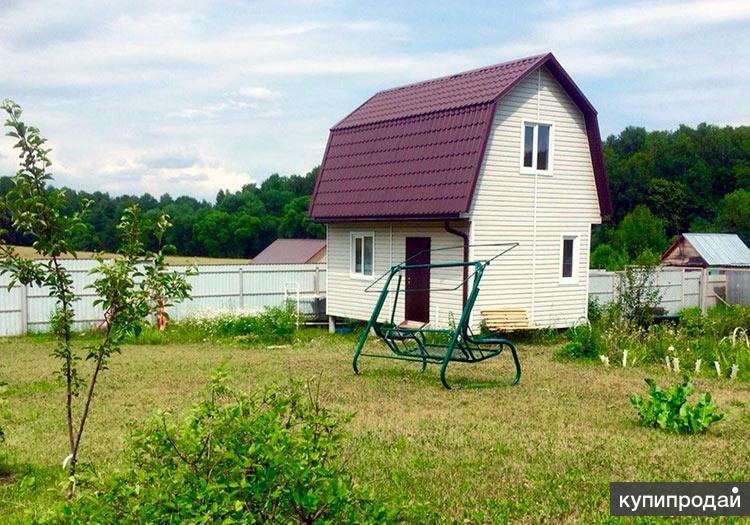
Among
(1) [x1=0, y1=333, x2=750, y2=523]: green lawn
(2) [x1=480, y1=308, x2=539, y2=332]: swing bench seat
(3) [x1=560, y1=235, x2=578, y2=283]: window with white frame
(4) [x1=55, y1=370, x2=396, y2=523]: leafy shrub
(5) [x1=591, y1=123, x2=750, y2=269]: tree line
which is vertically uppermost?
(5) [x1=591, y1=123, x2=750, y2=269]: tree line

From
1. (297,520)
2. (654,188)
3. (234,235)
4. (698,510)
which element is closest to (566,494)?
(698,510)

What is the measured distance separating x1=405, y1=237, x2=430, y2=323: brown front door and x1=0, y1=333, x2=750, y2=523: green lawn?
12.5ft

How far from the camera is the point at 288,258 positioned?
39.8m

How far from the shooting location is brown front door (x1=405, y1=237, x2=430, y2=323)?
18578mm

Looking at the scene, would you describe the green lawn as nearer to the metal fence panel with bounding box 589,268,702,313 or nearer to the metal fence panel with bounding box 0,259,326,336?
the metal fence panel with bounding box 0,259,326,336

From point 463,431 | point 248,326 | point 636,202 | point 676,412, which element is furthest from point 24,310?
point 636,202

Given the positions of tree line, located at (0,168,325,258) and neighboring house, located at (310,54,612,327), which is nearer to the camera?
neighboring house, located at (310,54,612,327)

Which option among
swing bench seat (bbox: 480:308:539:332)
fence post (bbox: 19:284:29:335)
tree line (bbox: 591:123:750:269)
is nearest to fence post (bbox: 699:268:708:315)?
swing bench seat (bbox: 480:308:539:332)

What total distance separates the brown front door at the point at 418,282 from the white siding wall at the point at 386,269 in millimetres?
157

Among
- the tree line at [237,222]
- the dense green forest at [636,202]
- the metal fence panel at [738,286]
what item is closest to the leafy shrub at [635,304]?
the metal fence panel at [738,286]

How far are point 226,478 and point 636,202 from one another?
74.3 meters

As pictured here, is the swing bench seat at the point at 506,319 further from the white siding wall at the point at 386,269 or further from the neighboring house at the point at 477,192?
the white siding wall at the point at 386,269

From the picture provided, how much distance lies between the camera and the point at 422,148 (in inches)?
725

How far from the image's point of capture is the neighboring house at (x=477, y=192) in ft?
57.5
